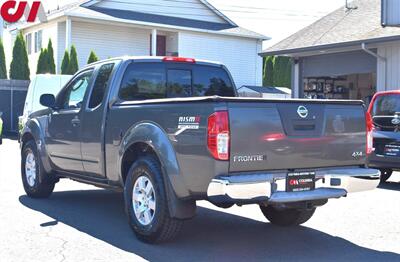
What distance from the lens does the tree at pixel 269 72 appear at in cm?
4095

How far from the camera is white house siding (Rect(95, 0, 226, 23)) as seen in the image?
109 feet

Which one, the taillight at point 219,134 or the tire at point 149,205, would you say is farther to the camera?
the tire at point 149,205

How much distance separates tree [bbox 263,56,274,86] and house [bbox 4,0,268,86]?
3183 millimetres

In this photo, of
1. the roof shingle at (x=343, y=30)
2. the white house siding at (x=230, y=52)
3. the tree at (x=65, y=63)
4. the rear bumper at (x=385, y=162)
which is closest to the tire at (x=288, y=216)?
the rear bumper at (x=385, y=162)

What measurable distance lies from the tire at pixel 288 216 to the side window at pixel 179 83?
183cm

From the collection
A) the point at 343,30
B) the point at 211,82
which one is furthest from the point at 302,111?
the point at 343,30

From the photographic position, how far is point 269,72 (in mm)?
41062

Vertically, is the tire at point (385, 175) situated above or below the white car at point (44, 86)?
below

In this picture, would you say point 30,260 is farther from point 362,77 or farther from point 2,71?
point 2,71

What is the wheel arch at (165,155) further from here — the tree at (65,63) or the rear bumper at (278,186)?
the tree at (65,63)

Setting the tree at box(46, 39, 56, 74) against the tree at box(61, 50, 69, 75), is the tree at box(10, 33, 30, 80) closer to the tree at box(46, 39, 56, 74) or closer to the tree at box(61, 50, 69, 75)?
the tree at box(46, 39, 56, 74)

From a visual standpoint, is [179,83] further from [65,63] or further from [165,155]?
[65,63]

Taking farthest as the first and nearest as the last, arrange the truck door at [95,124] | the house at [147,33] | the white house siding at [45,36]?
the white house siding at [45,36]
the house at [147,33]
the truck door at [95,124]

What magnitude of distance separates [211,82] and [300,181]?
98.4 inches
